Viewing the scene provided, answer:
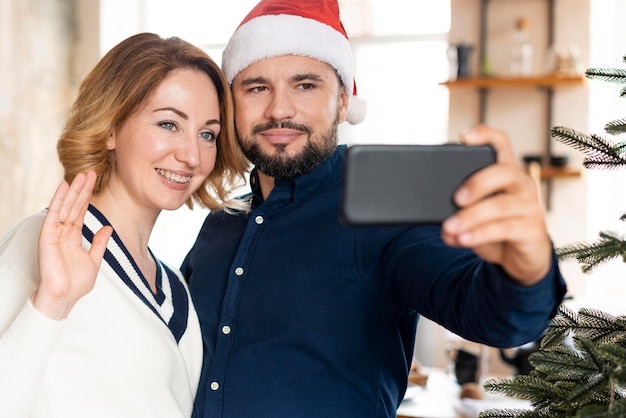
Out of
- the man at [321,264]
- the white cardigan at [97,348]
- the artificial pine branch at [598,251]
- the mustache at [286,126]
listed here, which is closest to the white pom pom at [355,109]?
the man at [321,264]

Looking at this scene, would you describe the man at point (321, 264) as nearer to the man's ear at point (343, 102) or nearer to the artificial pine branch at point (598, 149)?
the man's ear at point (343, 102)

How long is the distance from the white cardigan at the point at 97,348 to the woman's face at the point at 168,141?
0.41 feet

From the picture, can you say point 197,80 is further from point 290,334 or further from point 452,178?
point 452,178

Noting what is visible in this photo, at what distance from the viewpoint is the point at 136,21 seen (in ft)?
19.7

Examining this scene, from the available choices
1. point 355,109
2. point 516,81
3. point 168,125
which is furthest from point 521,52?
point 168,125

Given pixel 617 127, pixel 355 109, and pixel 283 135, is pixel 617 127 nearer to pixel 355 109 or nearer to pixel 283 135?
pixel 283 135

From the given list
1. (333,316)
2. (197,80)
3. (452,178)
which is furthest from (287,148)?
(452,178)

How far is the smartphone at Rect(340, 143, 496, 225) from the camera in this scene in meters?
0.72

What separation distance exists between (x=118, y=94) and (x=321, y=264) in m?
0.56

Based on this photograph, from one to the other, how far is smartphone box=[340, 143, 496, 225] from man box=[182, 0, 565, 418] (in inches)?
0.7

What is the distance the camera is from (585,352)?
44.9 inches

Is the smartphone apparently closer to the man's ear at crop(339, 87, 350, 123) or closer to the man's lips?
Answer: the man's lips

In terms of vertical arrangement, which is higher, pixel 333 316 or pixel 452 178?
pixel 452 178

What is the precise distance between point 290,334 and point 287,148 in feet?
1.37
